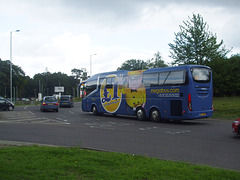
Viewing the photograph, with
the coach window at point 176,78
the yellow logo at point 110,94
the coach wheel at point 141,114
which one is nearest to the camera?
the coach window at point 176,78

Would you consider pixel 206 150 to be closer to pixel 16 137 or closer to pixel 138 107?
pixel 16 137

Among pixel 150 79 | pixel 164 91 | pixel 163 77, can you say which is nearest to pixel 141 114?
pixel 150 79

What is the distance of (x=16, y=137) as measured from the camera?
11766 mm

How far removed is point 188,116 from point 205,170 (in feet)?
36.1

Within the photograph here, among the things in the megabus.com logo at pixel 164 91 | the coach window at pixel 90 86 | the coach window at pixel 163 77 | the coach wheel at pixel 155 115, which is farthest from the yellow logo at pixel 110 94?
the coach window at pixel 163 77

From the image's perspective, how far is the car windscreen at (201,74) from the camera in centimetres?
1672

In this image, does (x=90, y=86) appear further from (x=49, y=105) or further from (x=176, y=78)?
(x=176, y=78)

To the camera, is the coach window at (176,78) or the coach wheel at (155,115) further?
the coach wheel at (155,115)

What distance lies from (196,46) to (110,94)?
30.7ft

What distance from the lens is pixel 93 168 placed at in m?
5.74

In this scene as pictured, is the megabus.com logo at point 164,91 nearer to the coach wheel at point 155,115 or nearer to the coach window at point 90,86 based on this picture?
the coach wheel at point 155,115

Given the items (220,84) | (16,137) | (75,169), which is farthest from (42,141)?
(220,84)

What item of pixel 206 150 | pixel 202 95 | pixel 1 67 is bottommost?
pixel 206 150

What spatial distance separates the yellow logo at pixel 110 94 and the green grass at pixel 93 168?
599 inches
